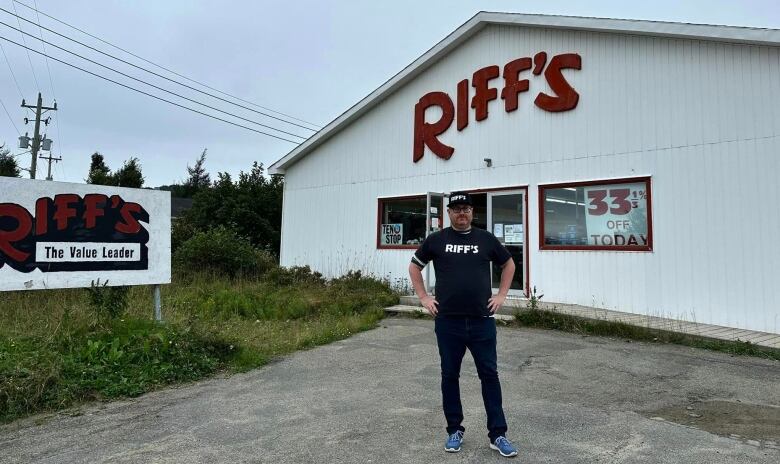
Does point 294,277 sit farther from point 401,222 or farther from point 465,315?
point 465,315

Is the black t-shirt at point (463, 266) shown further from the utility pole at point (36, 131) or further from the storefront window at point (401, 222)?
the utility pole at point (36, 131)

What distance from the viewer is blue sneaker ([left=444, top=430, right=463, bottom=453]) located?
3.81 meters

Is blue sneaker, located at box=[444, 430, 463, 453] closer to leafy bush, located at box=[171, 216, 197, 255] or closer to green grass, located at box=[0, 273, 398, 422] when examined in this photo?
green grass, located at box=[0, 273, 398, 422]

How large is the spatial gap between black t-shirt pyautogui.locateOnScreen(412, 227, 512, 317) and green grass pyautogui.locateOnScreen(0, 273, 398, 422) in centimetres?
351

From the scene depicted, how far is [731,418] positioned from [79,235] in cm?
727

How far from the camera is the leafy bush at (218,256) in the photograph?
14.0 m

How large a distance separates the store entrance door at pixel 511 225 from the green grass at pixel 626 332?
190 centimetres

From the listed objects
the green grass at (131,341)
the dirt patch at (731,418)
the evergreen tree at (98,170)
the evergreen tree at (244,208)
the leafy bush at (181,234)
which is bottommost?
the dirt patch at (731,418)

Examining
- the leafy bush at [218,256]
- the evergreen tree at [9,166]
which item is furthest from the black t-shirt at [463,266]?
the evergreen tree at [9,166]

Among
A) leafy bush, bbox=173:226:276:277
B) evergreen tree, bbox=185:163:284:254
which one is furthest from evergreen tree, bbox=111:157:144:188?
leafy bush, bbox=173:226:276:277

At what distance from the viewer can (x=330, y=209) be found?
50.2ft

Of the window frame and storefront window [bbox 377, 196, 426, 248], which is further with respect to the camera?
storefront window [bbox 377, 196, 426, 248]

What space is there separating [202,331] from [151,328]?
605 millimetres

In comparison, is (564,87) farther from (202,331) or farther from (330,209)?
(202,331)
